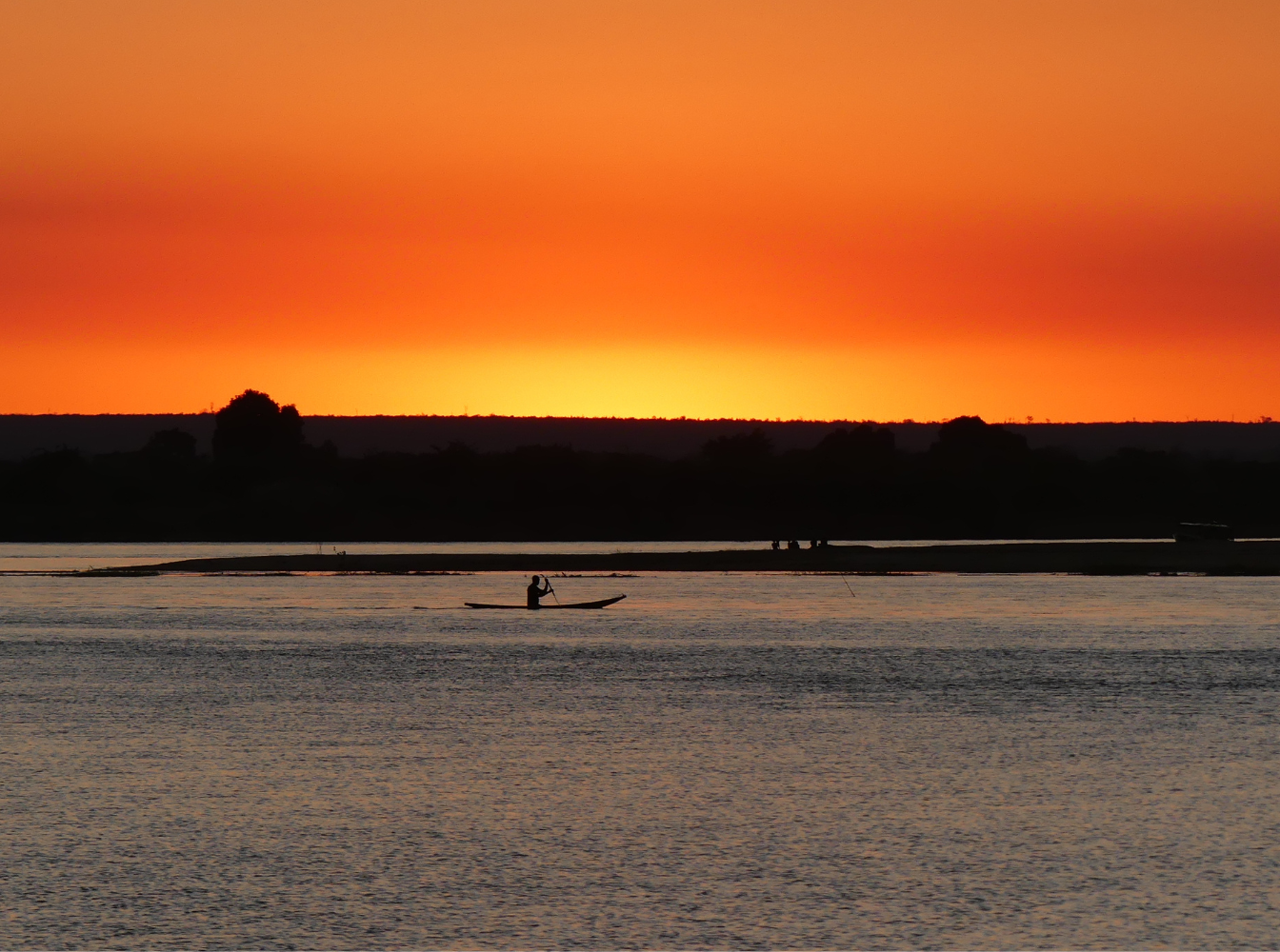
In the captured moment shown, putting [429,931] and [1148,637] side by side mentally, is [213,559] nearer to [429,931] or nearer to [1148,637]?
[1148,637]

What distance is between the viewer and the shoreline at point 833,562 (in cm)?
10906

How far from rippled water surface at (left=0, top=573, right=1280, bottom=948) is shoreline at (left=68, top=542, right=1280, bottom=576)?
62961mm

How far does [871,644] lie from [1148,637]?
8.75 metres

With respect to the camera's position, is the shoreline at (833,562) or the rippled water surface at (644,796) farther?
the shoreline at (833,562)

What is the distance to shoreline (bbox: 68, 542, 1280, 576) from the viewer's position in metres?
109

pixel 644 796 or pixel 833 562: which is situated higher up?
pixel 833 562

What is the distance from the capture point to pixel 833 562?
119 meters

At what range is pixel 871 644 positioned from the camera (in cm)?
4747

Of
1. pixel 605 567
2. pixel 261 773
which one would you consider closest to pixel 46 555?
pixel 605 567

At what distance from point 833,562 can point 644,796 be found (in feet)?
324

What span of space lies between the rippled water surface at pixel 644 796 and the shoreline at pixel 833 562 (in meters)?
63.0

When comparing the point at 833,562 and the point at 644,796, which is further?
the point at 833,562

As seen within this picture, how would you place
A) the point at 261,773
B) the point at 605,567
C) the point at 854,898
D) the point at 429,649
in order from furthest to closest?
1. the point at 605,567
2. the point at 429,649
3. the point at 261,773
4. the point at 854,898

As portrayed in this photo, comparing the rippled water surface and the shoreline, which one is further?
the shoreline
